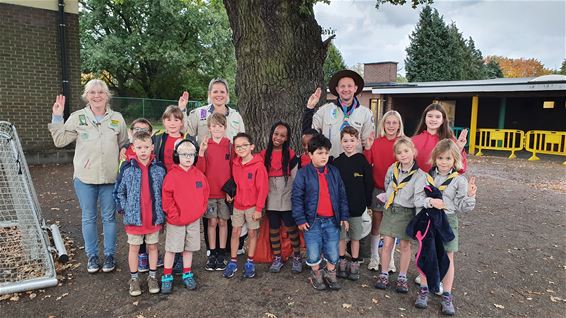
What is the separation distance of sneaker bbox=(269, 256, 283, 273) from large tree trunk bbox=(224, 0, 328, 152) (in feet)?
5.38

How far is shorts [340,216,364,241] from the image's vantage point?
396cm

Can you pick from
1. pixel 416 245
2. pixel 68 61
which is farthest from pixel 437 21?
pixel 416 245

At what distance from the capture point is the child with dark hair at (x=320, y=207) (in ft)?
12.3

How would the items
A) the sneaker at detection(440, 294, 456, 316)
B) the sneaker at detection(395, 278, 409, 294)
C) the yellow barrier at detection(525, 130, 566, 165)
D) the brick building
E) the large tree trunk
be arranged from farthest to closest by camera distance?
the yellow barrier at detection(525, 130, 566, 165), the brick building, the large tree trunk, the sneaker at detection(395, 278, 409, 294), the sneaker at detection(440, 294, 456, 316)

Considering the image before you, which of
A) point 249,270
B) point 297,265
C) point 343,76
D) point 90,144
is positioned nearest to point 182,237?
point 249,270

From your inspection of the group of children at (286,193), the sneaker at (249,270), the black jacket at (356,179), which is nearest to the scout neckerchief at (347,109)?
the group of children at (286,193)

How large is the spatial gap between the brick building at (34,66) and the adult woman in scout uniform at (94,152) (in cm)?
783

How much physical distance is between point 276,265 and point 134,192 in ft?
5.30

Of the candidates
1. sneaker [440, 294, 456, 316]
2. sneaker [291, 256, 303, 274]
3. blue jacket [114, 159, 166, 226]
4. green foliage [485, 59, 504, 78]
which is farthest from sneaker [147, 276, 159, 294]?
green foliage [485, 59, 504, 78]

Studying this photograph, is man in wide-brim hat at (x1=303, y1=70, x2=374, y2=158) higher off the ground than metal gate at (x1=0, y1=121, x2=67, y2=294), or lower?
higher

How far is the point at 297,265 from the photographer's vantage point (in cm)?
417

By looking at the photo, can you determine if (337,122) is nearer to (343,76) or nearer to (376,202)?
(343,76)

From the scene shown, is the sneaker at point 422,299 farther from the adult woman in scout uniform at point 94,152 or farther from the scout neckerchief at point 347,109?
the adult woman in scout uniform at point 94,152

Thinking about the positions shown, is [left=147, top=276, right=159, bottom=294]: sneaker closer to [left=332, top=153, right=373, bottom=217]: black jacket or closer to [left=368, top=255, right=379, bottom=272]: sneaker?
[left=332, top=153, right=373, bottom=217]: black jacket
